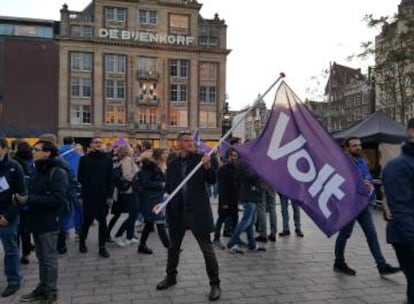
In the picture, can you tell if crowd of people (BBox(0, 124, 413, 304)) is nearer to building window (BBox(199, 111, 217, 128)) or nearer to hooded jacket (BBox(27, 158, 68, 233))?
hooded jacket (BBox(27, 158, 68, 233))

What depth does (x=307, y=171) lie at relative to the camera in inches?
231

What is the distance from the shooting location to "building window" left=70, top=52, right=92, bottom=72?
57031 millimetres

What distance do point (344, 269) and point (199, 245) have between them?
2.27 metres

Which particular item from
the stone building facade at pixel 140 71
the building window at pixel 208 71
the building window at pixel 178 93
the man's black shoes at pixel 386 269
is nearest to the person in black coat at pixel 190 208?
the man's black shoes at pixel 386 269

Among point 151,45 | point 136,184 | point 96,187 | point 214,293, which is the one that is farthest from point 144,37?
point 214,293

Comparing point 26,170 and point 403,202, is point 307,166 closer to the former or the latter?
point 403,202

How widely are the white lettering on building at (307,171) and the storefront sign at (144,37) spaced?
5529 cm

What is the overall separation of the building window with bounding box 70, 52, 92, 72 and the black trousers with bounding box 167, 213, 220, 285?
54.3 m

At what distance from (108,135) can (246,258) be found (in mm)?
51216

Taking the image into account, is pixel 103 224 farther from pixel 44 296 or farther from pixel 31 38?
pixel 31 38

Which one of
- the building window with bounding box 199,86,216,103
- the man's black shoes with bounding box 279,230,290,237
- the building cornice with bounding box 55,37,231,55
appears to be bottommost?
the man's black shoes with bounding box 279,230,290,237

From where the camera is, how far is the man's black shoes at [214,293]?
5.42 m

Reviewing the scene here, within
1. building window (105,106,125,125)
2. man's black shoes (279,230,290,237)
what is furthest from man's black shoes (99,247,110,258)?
building window (105,106,125,125)

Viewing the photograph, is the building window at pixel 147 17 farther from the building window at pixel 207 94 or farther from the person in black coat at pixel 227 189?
the person in black coat at pixel 227 189
